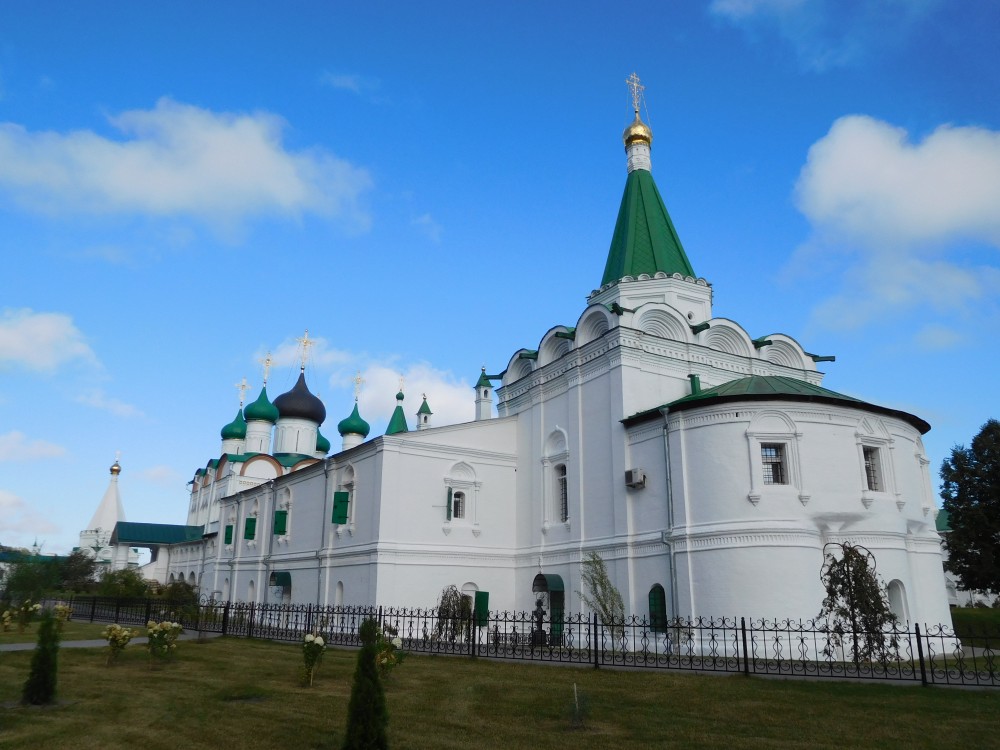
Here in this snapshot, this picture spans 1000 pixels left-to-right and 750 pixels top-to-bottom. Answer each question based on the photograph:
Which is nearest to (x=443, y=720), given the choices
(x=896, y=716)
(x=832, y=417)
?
(x=896, y=716)

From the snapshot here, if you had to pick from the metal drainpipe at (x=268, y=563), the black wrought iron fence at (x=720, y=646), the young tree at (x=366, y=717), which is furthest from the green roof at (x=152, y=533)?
the young tree at (x=366, y=717)

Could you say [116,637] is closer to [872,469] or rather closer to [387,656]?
[387,656]

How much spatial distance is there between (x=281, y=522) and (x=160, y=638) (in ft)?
50.7

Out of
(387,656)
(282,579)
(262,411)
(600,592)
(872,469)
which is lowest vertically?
(387,656)

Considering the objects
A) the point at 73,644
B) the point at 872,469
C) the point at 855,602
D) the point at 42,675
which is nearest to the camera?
the point at 42,675

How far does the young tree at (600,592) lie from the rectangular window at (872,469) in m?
6.56

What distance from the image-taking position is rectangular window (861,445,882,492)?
56.9 ft

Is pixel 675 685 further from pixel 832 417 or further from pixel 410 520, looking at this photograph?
pixel 410 520

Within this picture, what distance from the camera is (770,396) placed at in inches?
662

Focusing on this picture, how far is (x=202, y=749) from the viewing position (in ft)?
24.0

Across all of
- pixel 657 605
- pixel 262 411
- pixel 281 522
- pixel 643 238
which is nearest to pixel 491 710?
pixel 657 605

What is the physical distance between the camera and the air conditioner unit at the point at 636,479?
18.2 metres

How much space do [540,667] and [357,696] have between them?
292 inches

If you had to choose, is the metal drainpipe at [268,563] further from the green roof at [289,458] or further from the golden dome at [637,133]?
the golden dome at [637,133]
